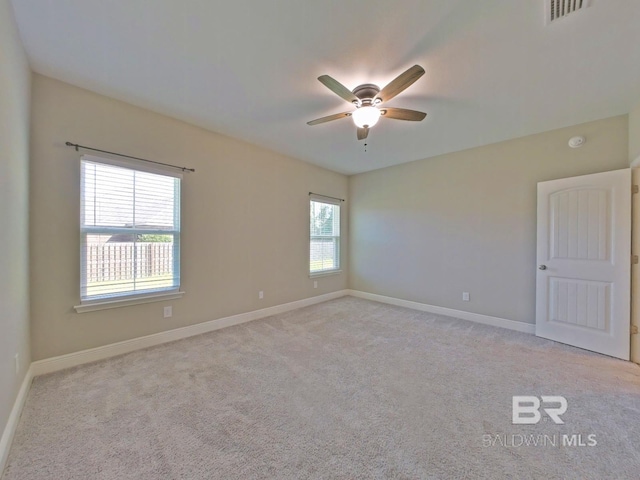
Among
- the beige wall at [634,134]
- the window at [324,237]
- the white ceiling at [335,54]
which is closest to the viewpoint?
the white ceiling at [335,54]

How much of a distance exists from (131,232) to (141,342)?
47.8 inches

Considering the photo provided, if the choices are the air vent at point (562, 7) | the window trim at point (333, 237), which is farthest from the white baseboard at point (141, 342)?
the air vent at point (562, 7)

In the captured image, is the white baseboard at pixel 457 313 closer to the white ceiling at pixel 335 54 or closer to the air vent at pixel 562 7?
the white ceiling at pixel 335 54

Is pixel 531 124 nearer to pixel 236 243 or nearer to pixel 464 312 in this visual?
pixel 464 312

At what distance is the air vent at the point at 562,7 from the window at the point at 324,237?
145 inches

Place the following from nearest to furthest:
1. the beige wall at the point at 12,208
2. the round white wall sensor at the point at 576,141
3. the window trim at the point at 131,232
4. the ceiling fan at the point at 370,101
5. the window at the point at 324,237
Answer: the beige wall at the point at 12,208 → the ceiling fan at the point at 370,101 → the window trim at the point at 131,232 → the round white wall sensor at the point at 576,141 → the window at the point at 324,237

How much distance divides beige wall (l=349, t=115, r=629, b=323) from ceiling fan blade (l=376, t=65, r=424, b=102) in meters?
2.51

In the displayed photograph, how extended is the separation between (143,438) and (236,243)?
2.45 meters

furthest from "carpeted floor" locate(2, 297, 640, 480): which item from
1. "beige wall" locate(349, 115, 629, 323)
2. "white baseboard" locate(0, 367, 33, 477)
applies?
"beige wall" locate(349, 115, 629, 323)

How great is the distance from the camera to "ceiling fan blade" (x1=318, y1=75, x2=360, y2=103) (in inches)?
75.1

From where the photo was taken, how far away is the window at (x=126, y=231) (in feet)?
8.49

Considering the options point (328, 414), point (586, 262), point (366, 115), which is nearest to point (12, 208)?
point (328, 414)

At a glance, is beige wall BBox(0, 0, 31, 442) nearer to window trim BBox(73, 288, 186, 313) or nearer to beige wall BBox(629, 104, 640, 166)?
window trim BBox(73, 288, 186, 313)

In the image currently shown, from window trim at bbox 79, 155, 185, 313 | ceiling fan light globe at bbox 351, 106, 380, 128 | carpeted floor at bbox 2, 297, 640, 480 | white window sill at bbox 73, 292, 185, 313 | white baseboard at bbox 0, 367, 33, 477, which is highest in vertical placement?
ceiling fan light globe at bbox 351, 106, 380, 128
